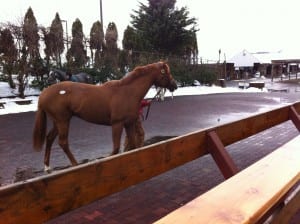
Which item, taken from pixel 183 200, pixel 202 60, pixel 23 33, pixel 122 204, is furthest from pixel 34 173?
pixel 202 60

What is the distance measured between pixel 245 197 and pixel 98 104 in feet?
11.7

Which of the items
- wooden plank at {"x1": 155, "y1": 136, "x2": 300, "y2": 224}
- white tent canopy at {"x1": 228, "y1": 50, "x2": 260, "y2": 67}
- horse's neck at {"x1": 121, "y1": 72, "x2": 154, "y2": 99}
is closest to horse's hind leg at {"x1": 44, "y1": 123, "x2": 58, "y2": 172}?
horse's neck at {"x1": 121, "y1": 72, "x2": 154, "y2": 99}

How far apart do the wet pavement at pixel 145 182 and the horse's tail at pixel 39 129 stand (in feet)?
1.41

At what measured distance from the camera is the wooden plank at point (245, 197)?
1.52 meters

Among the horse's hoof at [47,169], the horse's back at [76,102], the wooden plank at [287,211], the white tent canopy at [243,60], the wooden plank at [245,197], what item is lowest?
the horse's hoof at [47,169]

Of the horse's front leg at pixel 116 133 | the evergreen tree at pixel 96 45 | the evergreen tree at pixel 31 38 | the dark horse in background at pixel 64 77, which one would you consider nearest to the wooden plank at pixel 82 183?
the horse's front leg at pixel 116 133

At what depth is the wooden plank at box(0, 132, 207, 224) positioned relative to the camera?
63.8 inches

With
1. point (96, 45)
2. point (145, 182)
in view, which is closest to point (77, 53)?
point (96, 45)

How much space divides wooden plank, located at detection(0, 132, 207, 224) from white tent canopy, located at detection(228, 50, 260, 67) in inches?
1893

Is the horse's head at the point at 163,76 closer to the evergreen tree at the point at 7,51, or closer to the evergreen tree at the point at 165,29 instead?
the evergreen tree at the point at 7,51

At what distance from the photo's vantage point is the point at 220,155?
307 cm

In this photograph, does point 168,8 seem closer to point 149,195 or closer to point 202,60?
point 202,60

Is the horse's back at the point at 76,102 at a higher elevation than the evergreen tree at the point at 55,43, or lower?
lower

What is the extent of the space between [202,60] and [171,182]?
22.7 meters
